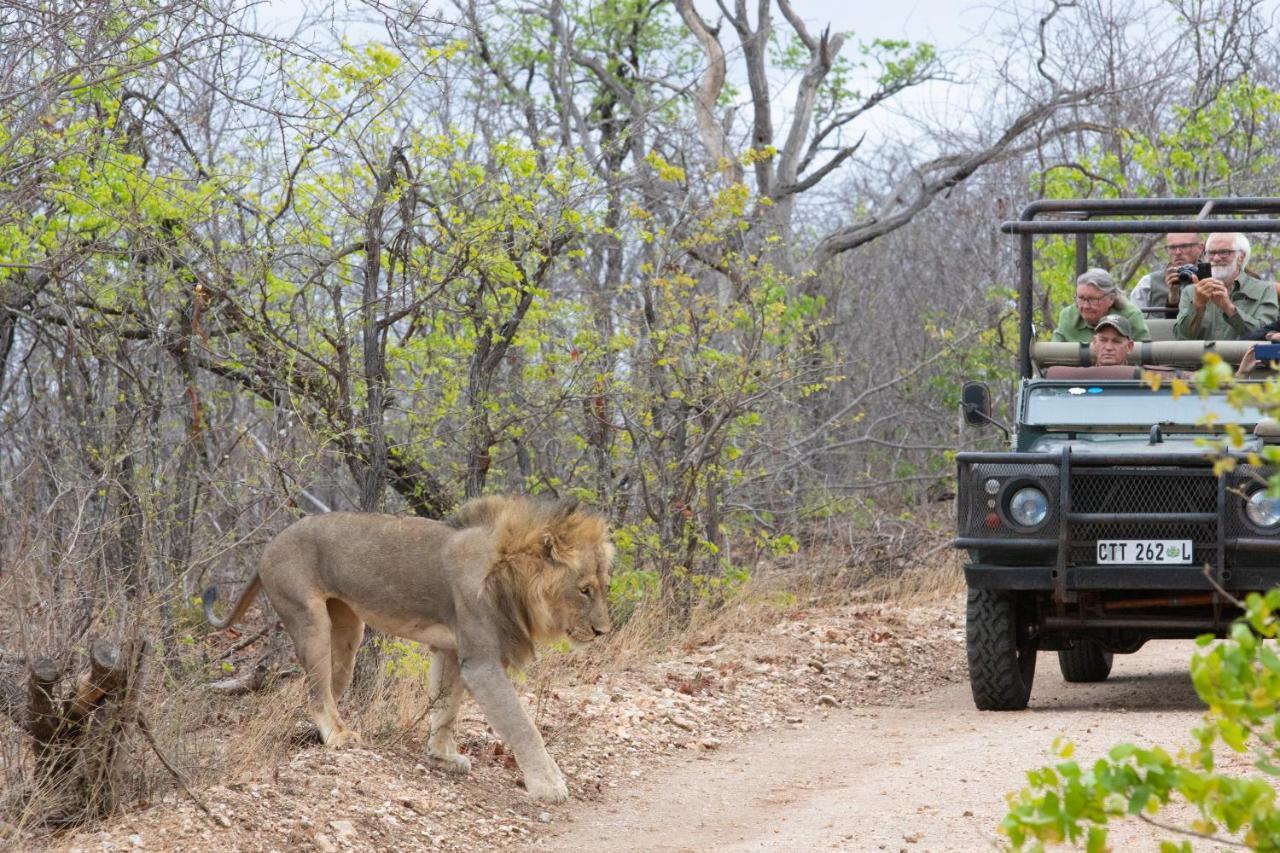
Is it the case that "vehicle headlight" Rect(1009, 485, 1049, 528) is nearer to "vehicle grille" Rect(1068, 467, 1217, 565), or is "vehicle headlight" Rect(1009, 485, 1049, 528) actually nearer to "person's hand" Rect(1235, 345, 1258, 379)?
"vehicle grille" Rect(1068, 467, 1217, 565)

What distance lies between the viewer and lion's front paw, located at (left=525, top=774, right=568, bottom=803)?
20.9 feet

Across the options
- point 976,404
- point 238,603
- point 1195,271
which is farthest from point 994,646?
point 238,603

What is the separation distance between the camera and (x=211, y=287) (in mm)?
8500

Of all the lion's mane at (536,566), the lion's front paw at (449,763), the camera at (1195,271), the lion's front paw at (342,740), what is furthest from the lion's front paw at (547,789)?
the camera at (1195,271)

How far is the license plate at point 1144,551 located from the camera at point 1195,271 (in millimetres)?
2491

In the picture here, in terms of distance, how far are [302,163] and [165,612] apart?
2281 millimetres

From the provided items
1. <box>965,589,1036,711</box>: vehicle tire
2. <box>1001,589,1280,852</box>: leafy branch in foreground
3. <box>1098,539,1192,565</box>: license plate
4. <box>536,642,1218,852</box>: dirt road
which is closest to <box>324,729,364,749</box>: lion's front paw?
<box>536,642,1218,852</box>: dirt road

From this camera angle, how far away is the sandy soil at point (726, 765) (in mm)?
5730

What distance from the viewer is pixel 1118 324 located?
9008 mm

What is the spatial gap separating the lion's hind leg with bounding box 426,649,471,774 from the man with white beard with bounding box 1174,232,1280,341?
4767 mm

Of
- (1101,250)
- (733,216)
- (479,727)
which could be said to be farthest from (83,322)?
(1101,250)

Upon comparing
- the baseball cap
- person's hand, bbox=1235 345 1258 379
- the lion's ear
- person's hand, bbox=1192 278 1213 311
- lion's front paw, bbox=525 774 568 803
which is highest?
person's hand, bbox=1192 278 1213 311

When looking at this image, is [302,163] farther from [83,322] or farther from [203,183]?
[83,322]

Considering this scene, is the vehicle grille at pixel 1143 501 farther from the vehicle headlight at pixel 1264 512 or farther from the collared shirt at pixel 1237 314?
the collared shirt at pixel 1237 314
